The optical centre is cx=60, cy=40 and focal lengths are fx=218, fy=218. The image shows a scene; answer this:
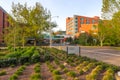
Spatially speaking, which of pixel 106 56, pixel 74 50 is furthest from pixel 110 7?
pixel 74 50

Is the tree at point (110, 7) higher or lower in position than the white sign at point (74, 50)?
higher

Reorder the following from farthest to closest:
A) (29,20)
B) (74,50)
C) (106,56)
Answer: (29,20) < (106,56) < (74,50)

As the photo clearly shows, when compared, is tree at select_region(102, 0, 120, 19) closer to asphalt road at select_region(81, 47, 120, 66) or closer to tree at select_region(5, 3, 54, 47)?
asphalt road at select_region(81, 47, 120, 66)

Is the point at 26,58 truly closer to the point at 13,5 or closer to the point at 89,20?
the point at 13,5

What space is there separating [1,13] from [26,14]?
23.0 m

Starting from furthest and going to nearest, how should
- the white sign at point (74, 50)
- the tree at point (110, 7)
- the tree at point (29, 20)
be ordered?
the tree at point (29, 20)
the tree at point (110, 7)
the white sign at point (74, 50)

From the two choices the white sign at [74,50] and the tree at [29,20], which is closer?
the white sign at [74,50]

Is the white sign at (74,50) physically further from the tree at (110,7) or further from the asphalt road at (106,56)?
the tree at (110,7)

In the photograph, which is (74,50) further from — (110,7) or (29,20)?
(29,20)

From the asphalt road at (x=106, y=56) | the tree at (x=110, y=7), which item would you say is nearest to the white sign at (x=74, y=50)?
the asphalt road at (x=106, y=56)

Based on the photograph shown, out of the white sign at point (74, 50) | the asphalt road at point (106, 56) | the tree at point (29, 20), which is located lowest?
the asphalt road at point (106, 56)

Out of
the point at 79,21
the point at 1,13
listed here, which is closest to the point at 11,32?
the point at 1,13

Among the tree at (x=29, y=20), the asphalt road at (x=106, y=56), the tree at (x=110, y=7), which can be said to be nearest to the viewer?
the asphalt road at (x=106, y=56)

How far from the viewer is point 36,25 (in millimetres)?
42719
